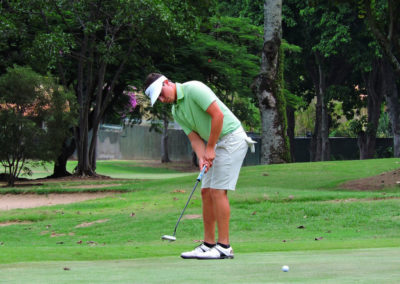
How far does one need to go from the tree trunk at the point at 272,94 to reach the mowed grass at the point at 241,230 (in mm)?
3606

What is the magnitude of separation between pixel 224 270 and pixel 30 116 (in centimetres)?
1784

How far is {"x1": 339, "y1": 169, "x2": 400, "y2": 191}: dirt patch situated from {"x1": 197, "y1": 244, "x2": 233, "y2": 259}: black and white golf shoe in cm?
1148

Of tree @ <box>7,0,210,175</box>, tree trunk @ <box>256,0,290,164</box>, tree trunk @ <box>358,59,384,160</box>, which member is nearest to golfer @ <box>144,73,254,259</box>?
tree @ <box>7,0,210,175</box>

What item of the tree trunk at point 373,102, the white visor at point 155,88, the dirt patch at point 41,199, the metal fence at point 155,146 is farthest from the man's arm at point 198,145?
the metal fence at point 155,146

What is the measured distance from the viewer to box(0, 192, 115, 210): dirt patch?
60.8 ft

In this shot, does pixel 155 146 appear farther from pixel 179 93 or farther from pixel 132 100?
pixel 179 93

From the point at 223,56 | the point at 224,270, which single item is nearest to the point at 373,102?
the point at 223,56

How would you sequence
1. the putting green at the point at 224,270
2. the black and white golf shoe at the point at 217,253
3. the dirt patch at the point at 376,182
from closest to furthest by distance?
the putting green at the point at 224,270
the black and white golf shoe at the point at 217,253
the dirt patch at the point at 376,182

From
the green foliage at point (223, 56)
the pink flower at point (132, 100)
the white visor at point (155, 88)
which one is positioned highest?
the green foliage at point (223, 56)

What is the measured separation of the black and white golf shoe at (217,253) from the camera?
686 centimetres

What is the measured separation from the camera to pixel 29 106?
22438 millimetres

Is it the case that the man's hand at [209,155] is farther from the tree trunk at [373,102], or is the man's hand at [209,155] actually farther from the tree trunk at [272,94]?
the tree trunk at [373,102]

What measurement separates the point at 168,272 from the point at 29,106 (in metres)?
17.8

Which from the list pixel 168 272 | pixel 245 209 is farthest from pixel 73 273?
pixel 245 209
